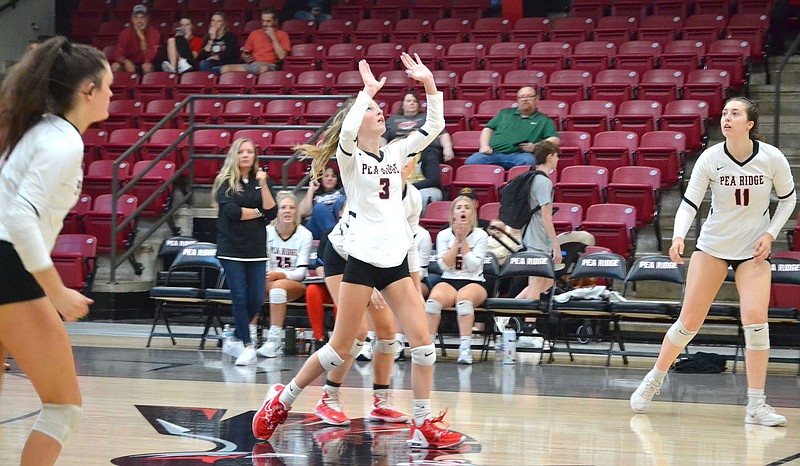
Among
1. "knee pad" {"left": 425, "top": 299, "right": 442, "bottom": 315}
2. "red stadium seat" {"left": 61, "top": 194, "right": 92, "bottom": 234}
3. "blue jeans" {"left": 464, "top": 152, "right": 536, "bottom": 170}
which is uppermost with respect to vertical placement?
"blue jeans" {"left": 464, "top": 152, "right": 536, "bottom": 170}

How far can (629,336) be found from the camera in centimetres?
977

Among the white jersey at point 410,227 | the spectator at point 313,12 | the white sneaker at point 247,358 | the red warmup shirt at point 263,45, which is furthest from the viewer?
the spectator at point 313,12

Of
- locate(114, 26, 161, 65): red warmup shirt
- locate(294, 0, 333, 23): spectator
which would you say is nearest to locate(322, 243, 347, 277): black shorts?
locate(114, 26, 161, 65): red warmup shirt

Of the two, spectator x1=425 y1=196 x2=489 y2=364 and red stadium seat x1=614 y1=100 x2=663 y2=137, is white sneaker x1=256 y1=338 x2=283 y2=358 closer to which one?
spectator x1=425 y1=196 x2=489 y2=364

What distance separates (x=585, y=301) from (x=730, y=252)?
9.56 ft

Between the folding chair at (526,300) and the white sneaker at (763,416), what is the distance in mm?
2985

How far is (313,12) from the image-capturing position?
16.1 m

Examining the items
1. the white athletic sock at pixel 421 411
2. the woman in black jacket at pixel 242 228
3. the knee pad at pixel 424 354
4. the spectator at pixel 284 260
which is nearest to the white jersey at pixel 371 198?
the knee pad at pixel 424 354

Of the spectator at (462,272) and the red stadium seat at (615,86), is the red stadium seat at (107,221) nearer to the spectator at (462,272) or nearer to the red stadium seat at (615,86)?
the spectator at (462,272)

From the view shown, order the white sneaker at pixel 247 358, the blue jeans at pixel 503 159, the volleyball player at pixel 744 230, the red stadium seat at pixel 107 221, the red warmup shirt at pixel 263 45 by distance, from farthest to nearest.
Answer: the red warmup shirt at pixel 263 45, the red stadium seat at pixel 107 221, the blue jeans at pixel 503 159, the white sneaker at pixel 247 358, the volleyball player at pixel 744 230

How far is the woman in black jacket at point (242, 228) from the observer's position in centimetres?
855

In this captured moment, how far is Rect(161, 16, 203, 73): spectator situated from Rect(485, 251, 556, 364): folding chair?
710cm

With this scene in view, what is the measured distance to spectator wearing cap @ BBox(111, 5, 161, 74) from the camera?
591 inches

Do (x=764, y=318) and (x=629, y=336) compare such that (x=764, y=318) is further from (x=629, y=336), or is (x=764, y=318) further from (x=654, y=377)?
(x=629, y=336)
